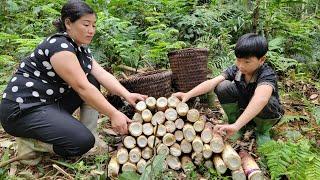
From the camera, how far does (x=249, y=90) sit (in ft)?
12.5

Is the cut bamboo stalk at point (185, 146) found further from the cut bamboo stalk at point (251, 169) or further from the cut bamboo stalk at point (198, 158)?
the cut bamboo stalk at point (251, 169)

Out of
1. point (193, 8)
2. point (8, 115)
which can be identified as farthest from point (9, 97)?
point (193, 8)

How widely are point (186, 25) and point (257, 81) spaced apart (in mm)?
3253

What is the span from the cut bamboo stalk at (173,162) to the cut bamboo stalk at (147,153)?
150 mm

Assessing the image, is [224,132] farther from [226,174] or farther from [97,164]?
[97,164]

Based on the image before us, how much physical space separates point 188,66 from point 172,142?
1500mm

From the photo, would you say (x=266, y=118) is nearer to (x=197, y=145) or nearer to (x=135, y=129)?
(x=197, y=145)

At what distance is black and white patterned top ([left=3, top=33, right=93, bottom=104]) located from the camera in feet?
11.0

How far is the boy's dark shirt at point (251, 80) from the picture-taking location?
356 centimetres

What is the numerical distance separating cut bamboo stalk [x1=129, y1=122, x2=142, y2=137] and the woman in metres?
0.05

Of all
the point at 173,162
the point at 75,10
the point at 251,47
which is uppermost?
the point at 75,10

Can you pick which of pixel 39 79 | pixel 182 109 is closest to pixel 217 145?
pixel 182 109

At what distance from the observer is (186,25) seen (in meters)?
6.70

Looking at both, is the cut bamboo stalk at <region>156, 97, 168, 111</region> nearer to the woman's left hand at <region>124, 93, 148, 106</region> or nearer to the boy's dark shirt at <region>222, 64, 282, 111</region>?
the woman's left hand at <region>124, 93, 148, 106</region>
